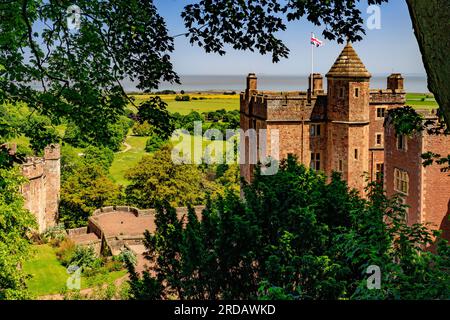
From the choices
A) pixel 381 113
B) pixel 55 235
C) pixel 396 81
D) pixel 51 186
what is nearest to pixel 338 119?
pixel 381 113

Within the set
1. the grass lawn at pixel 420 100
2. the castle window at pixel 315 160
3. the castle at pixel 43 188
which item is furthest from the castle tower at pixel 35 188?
the grass lawn at pixel 420 100

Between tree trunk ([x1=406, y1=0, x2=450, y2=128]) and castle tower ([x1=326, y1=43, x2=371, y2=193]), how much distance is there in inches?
1051

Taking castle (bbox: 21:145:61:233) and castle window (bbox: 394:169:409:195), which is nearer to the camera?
castle window (bbox: 394:169:409:195)

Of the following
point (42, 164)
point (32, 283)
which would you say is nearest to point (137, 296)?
point (32, 283)

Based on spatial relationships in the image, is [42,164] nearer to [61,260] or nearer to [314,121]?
[61,260]

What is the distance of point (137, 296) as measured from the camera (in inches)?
361

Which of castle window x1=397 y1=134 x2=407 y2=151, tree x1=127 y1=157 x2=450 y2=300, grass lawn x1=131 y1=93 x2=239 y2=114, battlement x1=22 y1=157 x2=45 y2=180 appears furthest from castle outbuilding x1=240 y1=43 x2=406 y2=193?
grass lawn x1=131 y1=93 x2=239 y2=114

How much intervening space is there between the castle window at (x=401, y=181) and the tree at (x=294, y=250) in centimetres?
1342

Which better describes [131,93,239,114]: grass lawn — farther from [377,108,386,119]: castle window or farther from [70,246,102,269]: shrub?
[377,108,386,119]: castle window

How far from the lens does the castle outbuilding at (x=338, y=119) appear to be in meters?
29.5

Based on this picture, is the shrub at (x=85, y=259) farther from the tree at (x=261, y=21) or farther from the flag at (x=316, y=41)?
the tree at (x=261, y=21)

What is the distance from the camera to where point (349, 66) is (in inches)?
1149

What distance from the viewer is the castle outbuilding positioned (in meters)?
29.5

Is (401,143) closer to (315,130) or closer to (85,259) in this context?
(315,130)
